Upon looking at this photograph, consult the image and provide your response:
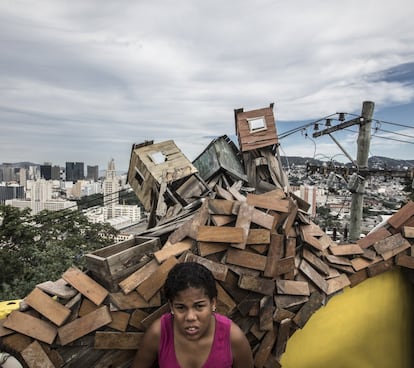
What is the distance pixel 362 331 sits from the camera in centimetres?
372

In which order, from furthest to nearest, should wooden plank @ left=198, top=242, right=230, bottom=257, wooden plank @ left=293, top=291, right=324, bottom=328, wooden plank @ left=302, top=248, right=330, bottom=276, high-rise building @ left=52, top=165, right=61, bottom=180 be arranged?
high-rise building @ left=52, top=165, right=61, bottom=180
wooden plank @ left=302, top=248, right=330, bottom=276
wooden plank @ left=293, top=291, right=324, bottom=328
wooden plank @ left=198, top=242, right=230, bottom=257

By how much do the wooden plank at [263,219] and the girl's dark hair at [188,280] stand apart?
0.97 metres

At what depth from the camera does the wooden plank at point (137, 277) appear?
2631 mm

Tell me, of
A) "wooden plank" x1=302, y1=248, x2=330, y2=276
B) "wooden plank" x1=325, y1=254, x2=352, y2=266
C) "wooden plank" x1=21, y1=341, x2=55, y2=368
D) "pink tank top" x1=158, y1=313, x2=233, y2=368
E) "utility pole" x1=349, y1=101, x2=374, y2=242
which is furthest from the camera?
"utility pole" x1=349, y1=101, x2=374, y2=242

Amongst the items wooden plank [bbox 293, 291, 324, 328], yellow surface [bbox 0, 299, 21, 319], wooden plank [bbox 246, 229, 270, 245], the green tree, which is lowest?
the green tree

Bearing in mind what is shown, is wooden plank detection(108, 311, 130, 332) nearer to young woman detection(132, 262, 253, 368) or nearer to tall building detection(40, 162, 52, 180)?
young woman detection(132, 262, 253, 368)

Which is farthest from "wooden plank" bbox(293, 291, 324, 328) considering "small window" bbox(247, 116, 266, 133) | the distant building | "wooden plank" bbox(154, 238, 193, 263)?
the distant building

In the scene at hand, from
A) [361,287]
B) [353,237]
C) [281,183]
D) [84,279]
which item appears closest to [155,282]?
[84,279]

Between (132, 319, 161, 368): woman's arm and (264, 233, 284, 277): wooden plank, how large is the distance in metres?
1.11

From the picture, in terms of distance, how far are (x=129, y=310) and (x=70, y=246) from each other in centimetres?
1709

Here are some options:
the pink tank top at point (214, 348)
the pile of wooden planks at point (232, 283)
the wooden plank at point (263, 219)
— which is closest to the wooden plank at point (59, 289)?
the pile of wooden planks at point (232, 283)

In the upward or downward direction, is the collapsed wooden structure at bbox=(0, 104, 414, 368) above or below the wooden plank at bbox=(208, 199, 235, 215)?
below

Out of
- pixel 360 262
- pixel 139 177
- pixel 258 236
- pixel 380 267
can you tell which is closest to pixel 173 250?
pixel 258 236

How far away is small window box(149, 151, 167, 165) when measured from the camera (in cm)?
662
